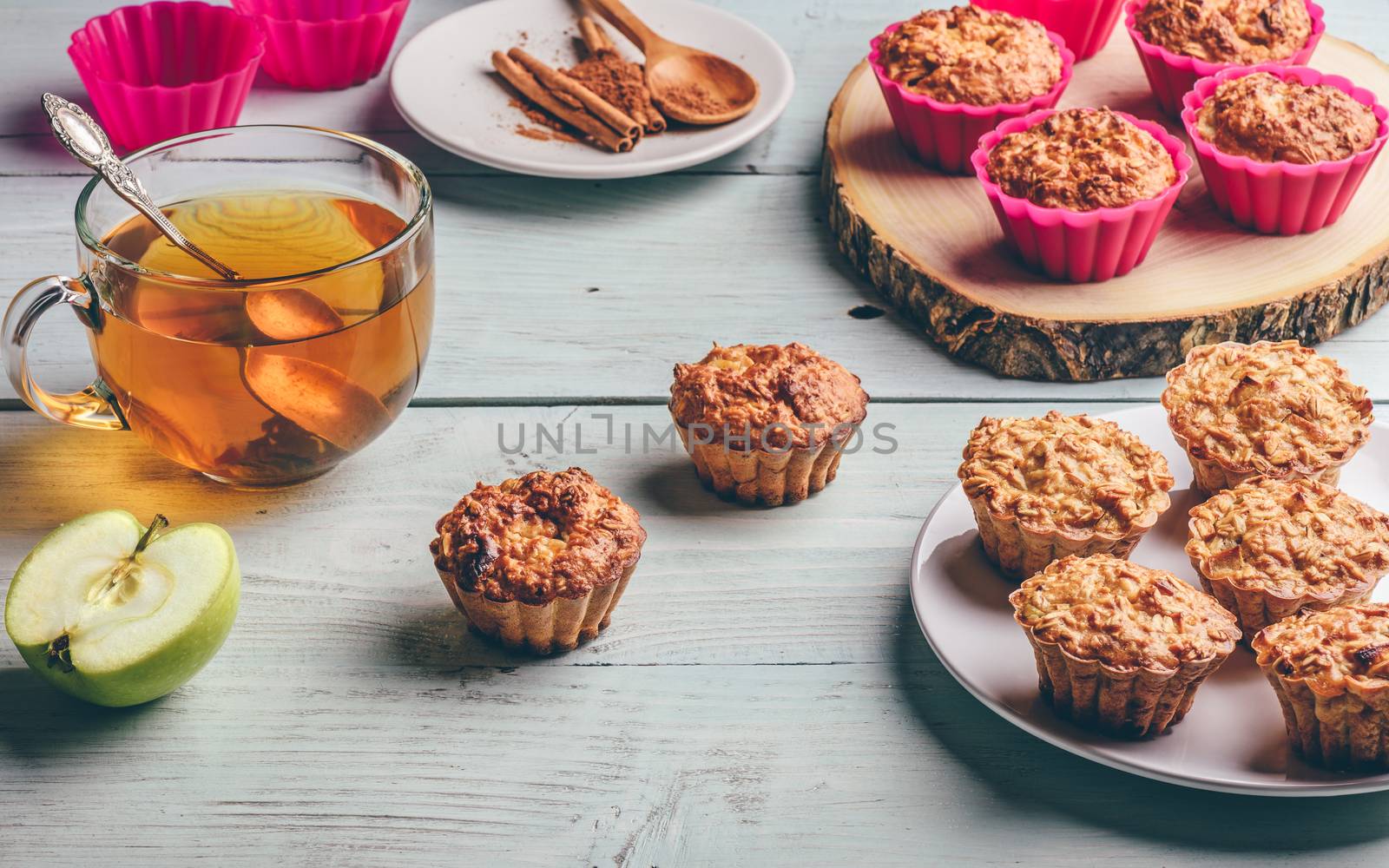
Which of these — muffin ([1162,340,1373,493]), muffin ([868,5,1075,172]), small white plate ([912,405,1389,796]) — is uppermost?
muffin ([868,5,1075,172])

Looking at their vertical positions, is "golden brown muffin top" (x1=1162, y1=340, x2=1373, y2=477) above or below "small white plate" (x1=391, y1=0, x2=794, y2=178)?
above

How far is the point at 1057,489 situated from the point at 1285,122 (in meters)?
1.03

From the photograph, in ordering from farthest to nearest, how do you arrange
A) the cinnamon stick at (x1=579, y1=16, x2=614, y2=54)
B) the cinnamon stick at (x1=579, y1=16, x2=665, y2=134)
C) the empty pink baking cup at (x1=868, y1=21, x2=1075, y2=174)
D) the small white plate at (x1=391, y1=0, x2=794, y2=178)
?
the cinnamon stick at (x1=579, y1=16, x2=614, y2=54) < the cinnamon stick at (x1=579, y1=16, x2=665, y2=134) < the small white plate at (x1=391, y1=0, x2=794, y2=178) < the empty pink baking cup at (x1=868, y1=21, x2=1075, y2=174)

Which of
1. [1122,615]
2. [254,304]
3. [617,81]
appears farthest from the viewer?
[617,81]

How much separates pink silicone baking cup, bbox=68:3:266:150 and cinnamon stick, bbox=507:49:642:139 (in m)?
0.57

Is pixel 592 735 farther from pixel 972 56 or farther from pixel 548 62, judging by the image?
pixel 548 62

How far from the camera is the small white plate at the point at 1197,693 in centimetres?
155

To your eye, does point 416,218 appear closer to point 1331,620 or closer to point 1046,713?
point 1046,713

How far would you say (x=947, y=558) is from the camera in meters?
1.85

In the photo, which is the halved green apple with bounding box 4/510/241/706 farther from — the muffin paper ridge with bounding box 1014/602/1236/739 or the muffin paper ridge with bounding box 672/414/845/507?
the muffin paper ridge with bounding box 1014/602/1236/739

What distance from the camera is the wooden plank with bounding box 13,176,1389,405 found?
230cm

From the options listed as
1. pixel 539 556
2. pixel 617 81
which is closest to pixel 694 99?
pixel 617 81

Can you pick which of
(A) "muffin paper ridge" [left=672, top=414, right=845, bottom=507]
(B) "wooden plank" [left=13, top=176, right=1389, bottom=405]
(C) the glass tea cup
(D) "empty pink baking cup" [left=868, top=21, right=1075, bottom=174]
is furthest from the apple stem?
(D) "empty pink baking cup" [left=868, top=21, right=1075, bottom=174]

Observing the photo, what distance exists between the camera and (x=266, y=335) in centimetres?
176
